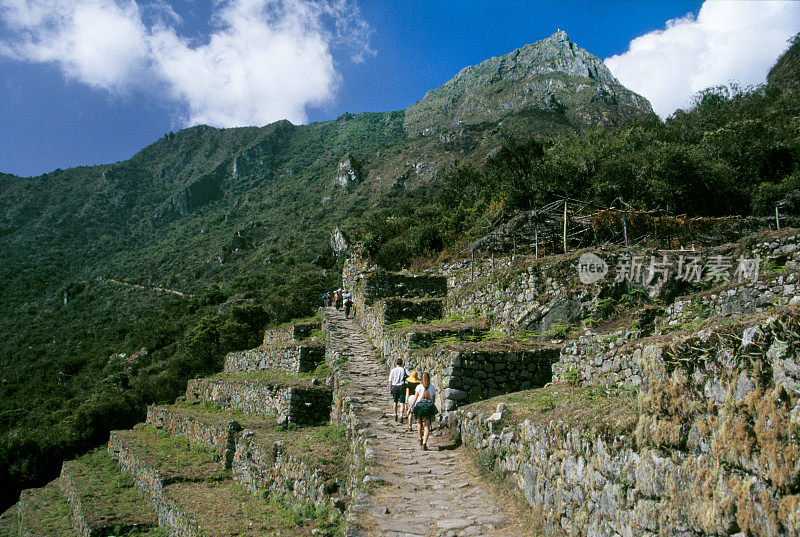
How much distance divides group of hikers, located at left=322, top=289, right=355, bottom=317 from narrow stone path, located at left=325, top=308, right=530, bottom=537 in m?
13.3

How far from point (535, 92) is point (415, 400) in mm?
97027

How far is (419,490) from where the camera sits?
21.7 ft

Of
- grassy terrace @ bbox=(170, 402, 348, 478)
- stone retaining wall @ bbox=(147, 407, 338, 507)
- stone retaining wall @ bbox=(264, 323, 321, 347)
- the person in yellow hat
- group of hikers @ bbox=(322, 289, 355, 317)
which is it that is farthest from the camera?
group of hikers @ bbox=(322, 289, 355, 317)

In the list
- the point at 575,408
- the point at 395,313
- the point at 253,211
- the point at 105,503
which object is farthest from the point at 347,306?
the point at 253,211

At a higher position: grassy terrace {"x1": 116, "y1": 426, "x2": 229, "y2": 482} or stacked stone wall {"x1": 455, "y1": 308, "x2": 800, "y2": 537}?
stacked stone wall {"x1": 455, "y1": 308, "x2": 800, "y2": 537}

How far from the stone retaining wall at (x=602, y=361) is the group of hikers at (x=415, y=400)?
2.59 meters

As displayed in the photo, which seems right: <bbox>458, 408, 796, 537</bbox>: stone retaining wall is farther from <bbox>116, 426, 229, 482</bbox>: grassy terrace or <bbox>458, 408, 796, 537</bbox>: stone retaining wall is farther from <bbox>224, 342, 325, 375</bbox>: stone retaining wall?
<bbox>224, 342, 325, 375</bbox>: stone retaining wall

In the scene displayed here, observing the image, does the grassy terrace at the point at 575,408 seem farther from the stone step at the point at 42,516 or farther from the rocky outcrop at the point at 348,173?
the rocky outcrop at the point at 348,173

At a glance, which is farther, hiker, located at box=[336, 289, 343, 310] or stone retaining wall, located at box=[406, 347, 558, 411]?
hiker, located at box=[336, 289, 343, 310]

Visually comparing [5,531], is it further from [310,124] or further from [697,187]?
[310,124]

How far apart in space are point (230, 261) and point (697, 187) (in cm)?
6186

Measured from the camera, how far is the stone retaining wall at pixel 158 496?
10.5 metres

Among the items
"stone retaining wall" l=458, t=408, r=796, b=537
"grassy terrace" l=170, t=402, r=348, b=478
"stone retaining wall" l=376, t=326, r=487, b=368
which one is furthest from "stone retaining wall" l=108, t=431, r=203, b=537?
"stone retaining wall" l=458, t=408, r=796, b=537

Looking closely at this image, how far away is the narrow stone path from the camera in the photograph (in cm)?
539
